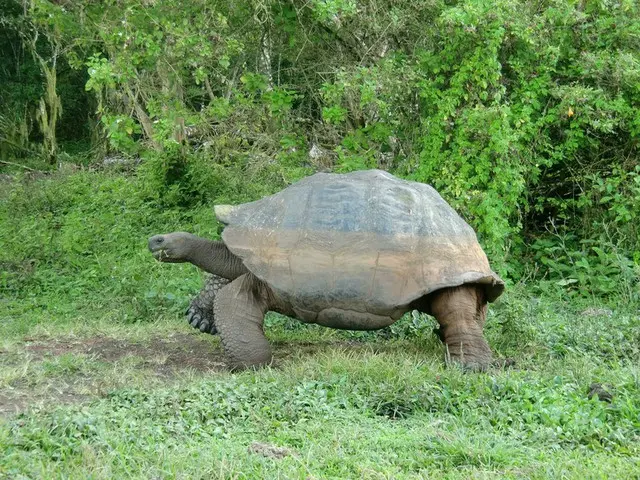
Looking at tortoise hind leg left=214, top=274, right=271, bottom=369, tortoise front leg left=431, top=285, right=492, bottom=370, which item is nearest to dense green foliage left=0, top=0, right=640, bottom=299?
tortoise front leg left=431, top=285, right=492, bottom=370

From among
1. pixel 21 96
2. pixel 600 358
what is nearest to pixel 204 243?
pixel 600 358

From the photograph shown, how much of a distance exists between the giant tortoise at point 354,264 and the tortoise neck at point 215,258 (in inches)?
8.6

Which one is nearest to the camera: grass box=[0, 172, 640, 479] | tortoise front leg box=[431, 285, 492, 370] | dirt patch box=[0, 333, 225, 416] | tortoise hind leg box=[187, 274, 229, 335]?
grass box=[0, 172, 640, 479]

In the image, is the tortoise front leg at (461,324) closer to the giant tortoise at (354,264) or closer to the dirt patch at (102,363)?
the giant tortoise at (354,264)

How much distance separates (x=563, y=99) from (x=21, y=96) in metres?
16.8

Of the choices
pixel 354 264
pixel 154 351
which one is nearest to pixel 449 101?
pixel 354 264

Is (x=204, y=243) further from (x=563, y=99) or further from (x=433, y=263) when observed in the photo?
(x=563, y=99)

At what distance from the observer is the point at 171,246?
5.87 metres

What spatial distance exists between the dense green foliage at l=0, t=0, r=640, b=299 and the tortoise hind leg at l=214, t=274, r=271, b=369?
8.43 ft

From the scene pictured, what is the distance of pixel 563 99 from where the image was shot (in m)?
7.98

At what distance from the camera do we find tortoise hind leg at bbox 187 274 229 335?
6164 millimetres

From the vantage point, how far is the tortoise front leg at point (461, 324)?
5.39 metres

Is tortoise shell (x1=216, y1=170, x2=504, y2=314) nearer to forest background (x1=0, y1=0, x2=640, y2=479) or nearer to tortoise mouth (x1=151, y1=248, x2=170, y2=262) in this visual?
forest background (x1=0, y1=0, x2=640, y2=479)

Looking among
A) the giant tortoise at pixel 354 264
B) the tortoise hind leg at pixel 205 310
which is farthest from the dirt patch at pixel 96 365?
the giant tortoise at pixel 354 264
